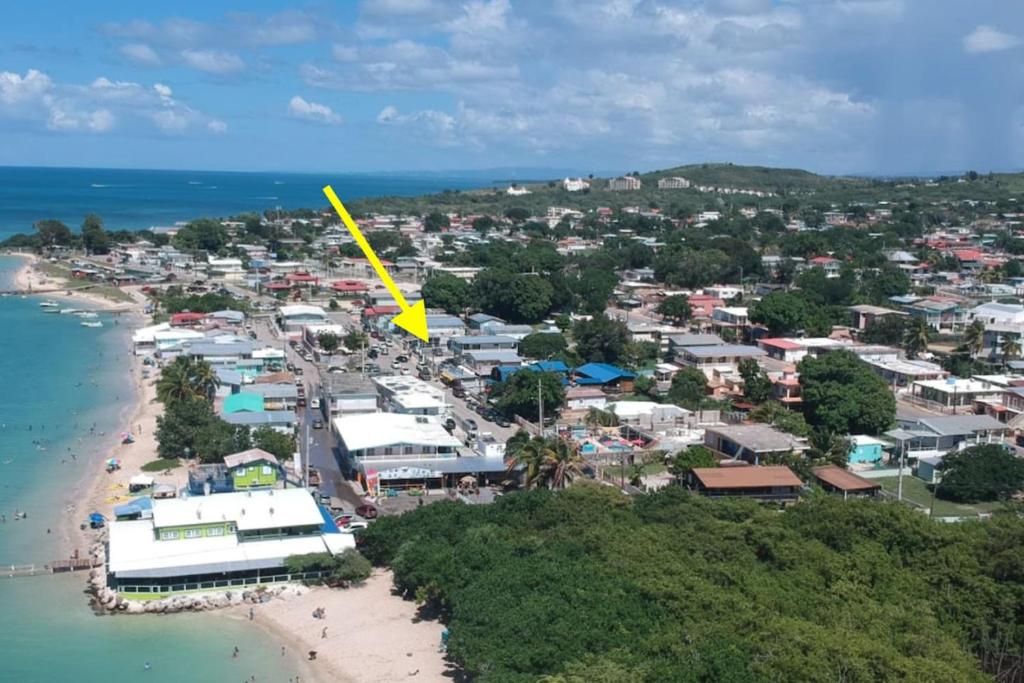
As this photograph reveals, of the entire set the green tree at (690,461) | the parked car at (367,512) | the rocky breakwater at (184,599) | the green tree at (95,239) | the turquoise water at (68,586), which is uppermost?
the green tree at (95,239)

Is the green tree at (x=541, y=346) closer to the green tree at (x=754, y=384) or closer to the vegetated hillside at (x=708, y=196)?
the green tree at (x=754, y=384)

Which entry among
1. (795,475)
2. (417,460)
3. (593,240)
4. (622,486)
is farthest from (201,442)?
(593,240)

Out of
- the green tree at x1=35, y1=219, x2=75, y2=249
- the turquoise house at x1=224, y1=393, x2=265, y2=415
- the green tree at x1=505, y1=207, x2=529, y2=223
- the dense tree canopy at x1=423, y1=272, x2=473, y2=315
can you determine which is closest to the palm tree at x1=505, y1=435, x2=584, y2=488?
the turquoise house at x1=224, y1=393, x2=265, y2=415

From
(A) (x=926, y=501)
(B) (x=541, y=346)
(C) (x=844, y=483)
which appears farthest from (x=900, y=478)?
(B) (x=541, y=346)

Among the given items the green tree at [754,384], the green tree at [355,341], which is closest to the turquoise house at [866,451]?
the green tree at [754,384]

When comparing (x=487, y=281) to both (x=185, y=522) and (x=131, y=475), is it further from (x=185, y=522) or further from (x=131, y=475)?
(x=185, y=522)
